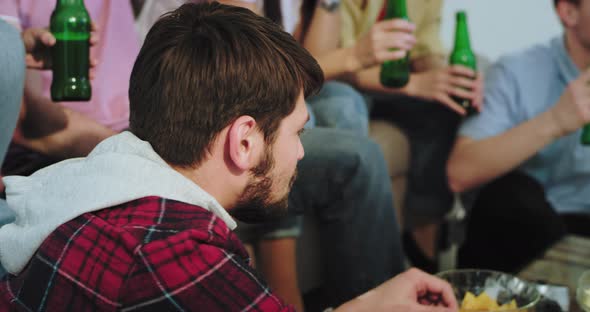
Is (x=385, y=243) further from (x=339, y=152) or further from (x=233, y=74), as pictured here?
(x=233, y=74)

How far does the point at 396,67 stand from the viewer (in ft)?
6.34

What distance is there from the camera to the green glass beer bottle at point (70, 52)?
1.37 m

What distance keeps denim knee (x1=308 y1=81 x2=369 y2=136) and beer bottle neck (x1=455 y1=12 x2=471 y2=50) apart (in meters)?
0.38

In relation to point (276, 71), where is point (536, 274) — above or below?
below

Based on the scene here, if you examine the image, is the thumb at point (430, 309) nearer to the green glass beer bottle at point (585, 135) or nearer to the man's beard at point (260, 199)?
the man's beard at point (260, 199)

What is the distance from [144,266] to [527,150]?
1358 mm

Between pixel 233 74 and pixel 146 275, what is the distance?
0.25 metres

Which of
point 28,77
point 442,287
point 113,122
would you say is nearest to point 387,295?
point 442,287

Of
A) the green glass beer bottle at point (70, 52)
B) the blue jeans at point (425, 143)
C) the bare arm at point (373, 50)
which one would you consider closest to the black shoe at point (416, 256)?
the blue jeans at point (425, 143)

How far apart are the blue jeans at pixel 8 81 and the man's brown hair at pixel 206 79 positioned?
0.25 m

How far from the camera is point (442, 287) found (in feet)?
3.40

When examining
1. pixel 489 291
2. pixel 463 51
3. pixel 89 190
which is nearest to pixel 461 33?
pixel 463 51

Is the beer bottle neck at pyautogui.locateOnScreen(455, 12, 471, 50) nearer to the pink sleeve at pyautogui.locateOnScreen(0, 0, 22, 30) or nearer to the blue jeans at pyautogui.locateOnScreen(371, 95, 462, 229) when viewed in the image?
the blue jeans at pyautogui.locateOnScreen(371, 95, 462, 229)

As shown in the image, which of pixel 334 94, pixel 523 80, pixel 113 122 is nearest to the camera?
pixel 113 122
